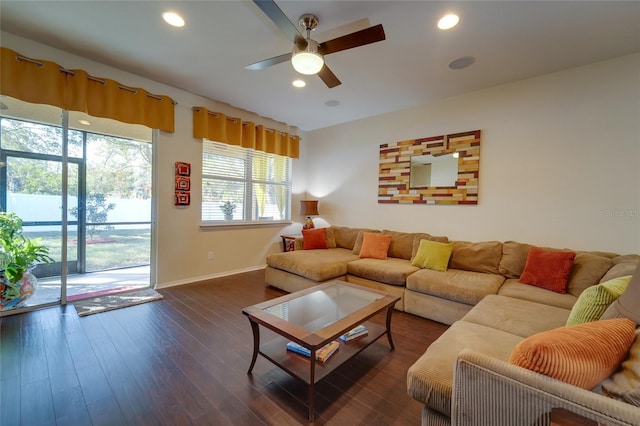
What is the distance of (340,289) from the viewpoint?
2471 millimetres

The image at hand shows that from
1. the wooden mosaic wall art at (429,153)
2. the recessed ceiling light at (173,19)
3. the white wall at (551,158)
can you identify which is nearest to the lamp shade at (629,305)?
the white wall at (551,158)

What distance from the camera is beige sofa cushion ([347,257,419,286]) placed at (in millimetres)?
2908

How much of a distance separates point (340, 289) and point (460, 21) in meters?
2.51

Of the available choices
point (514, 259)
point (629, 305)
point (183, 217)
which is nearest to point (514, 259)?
point (514, 259)

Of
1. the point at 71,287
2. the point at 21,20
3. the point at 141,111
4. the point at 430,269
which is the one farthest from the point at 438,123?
the point at 71,287

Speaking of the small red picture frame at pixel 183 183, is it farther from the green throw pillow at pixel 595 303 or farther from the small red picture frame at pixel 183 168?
the green throw pillow at pixel 595 303

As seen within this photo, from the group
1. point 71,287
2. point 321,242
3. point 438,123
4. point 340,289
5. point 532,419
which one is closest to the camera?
point 532,419

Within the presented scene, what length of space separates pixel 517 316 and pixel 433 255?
51.1 inches

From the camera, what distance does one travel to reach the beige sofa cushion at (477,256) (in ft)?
Answer: 9.43

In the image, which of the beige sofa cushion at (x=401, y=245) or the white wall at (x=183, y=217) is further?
the beige sofa cushion at (x=401, y=245)

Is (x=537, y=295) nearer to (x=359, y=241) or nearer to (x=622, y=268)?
(x=622, y=268)

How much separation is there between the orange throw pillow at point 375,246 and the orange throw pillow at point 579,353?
2.68m

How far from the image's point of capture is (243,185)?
4457mm

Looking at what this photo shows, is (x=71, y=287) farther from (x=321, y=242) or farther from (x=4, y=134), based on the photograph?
(x=321, y=242)
